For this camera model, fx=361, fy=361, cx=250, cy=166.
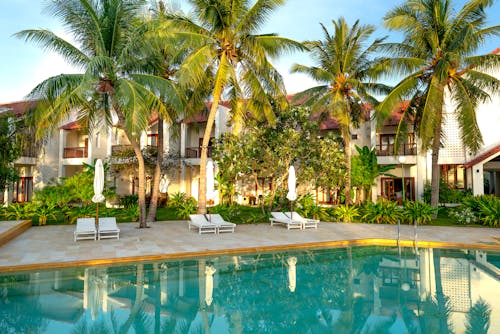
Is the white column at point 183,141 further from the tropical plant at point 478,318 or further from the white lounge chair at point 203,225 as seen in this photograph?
the tropical plant at point 478,318

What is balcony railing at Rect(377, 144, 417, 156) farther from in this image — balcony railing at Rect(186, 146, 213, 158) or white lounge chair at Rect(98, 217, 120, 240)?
white lounge chair at Rect(98, 217, 120, 240)

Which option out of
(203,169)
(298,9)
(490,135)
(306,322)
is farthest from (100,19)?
(490,135)

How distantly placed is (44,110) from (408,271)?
39.7 feet

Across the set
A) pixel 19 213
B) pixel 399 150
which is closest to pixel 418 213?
pixel 399 150

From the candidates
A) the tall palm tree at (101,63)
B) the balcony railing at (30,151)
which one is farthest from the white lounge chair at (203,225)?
the balcony railing at (30,151)

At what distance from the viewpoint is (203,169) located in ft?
47.3

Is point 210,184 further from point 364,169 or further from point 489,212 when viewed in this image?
point 364,169

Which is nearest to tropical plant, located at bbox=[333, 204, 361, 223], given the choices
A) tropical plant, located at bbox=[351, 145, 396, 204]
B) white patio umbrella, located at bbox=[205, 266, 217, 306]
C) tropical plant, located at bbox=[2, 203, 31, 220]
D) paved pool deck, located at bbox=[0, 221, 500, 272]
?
paved pool deck, located at bbox=[0, 221, 500, 272]

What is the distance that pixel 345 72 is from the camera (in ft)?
62.9

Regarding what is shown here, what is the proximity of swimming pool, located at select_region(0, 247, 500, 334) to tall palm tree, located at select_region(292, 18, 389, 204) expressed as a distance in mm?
10171

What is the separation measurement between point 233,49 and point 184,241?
7.82 m

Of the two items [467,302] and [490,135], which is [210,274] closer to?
[467,302]

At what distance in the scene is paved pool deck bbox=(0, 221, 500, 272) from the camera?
871cm

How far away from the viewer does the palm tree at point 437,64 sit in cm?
1427
